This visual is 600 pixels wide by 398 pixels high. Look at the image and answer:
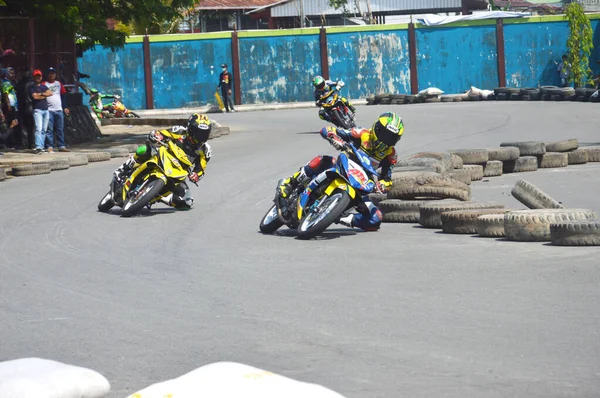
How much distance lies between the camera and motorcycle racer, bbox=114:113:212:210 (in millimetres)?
13539

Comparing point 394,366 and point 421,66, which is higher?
point 421,66

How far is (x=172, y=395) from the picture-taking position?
3996mm

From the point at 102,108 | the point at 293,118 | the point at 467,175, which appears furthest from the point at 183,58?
the point at 467,175

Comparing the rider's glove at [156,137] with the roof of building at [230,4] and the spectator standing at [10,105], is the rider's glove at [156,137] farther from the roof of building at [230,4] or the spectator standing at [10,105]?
the roof of building at [230,4]

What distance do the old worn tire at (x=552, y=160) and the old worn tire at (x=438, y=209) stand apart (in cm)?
645

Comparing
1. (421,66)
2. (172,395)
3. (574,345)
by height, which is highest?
(421,66)

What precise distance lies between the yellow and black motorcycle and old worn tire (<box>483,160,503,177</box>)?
5523 millimetres

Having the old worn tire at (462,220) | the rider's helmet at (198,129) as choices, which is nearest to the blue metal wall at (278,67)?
the rider's helmet at (198,129)

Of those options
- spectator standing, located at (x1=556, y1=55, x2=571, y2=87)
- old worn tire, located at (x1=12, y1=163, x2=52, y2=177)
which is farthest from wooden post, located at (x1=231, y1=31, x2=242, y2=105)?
old worn tire, located at (x1=12, y1=163, x2=52, y2=177)

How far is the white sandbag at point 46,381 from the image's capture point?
426cm

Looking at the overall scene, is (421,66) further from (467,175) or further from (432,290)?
(432,290)

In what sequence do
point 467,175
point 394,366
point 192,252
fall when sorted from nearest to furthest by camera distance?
point 394,366
point 192,252
point 467,175

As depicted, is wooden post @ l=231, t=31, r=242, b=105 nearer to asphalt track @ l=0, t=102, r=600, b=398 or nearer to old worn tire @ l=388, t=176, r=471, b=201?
asphalt track @ l=0, t=102, r=600, b=398

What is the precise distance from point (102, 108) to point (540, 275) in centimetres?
3028
